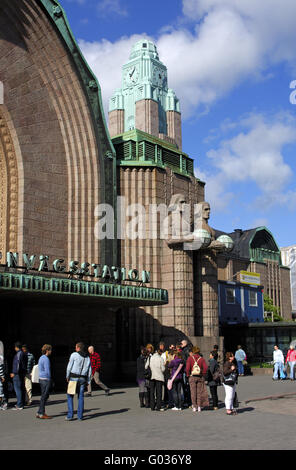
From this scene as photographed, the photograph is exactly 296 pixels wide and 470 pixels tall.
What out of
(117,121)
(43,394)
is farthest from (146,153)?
(117,121)

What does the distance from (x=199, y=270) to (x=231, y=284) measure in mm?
16635

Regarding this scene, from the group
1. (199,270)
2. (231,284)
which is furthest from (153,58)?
(199,270)

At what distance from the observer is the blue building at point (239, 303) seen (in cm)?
4675

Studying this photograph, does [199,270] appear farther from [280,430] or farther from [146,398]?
[280,430]

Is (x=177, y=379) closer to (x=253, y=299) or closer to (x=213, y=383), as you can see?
(x=213, y=383)

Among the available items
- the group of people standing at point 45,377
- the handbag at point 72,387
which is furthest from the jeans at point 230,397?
the handbag at point 72,387

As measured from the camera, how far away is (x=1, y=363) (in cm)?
1628

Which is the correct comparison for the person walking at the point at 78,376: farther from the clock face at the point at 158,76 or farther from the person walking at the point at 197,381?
the clock face at the point at 158,76

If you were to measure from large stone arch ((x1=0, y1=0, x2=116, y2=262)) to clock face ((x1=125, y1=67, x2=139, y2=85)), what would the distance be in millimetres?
77214

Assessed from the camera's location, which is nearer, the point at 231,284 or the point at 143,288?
the point at 143,288

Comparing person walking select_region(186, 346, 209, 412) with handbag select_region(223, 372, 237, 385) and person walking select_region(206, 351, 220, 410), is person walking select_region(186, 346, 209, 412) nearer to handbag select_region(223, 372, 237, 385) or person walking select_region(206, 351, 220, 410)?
person walking select_region(206, 351, 220, 410)

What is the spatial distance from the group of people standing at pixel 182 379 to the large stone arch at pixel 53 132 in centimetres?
1146

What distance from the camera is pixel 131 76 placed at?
10462cm

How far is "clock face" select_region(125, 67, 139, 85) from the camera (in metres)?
104
